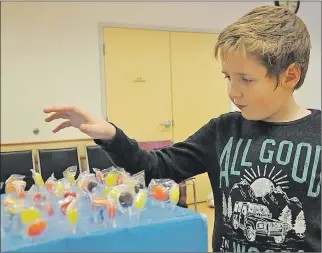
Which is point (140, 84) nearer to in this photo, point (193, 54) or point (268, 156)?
point (193, 54)

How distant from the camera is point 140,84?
359 centimetres

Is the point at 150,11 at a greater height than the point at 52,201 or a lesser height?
greater

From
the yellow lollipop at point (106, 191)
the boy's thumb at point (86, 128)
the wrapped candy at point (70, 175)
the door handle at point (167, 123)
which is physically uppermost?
the boy's thumb at point (86, 128)

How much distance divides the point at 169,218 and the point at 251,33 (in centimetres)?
40

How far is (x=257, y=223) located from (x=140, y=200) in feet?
0.96

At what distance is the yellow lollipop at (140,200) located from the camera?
1.88ft

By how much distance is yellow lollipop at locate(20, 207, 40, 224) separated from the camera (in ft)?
1.62

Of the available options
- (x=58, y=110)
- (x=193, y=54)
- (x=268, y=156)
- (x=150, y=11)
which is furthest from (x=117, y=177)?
(x=150, y=11)

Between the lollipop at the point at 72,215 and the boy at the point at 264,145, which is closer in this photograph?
the lollipop at the point at 72,215

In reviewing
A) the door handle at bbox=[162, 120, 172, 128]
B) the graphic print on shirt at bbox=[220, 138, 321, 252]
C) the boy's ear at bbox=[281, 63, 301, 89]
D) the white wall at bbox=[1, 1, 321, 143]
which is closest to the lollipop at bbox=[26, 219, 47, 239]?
the graphic print on shirt at bbox=[220, 138, 321, 252]

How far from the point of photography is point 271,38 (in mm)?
751

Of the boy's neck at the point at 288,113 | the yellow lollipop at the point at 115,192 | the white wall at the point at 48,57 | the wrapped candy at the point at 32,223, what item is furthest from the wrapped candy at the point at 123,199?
the white wall at the point at 48,57

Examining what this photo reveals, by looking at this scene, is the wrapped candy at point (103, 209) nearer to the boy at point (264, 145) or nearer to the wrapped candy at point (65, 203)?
the wrapped candy at point (65, 203)

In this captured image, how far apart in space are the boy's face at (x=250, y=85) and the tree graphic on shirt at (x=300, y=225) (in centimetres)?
21
